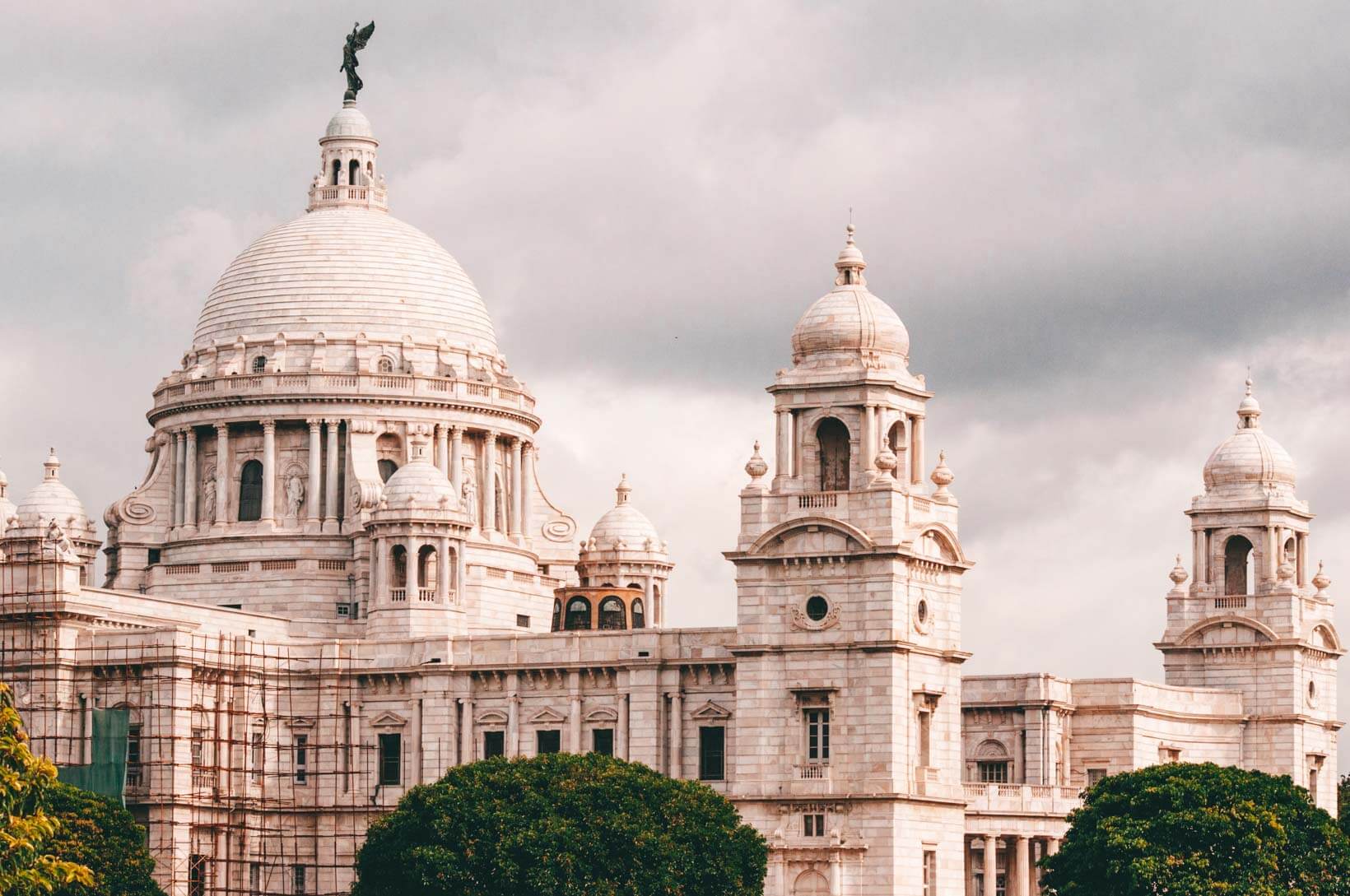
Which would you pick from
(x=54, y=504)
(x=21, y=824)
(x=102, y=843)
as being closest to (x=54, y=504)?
(x=54, y=504)

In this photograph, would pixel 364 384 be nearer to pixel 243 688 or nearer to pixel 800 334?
pixel 243 688

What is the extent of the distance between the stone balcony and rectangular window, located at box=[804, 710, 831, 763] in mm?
40003

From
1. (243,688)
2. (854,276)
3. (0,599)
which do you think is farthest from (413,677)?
(854,276)

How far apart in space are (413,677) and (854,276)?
25707 millimetres

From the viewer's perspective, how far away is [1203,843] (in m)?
119

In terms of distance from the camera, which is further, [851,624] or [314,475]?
[314,475]

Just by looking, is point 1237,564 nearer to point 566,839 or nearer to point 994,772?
point 994,772

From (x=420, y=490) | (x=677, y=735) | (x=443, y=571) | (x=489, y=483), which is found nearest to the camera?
(x=677, y=735)

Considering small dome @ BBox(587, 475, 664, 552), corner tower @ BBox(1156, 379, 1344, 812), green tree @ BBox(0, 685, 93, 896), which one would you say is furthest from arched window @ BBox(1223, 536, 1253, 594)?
green tree @ BBox(0, 685, 93, 896)

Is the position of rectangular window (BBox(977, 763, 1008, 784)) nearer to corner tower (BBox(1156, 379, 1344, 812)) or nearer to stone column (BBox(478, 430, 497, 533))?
corner tower (BBox(1156, 379, 1344, 812))

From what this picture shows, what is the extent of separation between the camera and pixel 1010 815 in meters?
135

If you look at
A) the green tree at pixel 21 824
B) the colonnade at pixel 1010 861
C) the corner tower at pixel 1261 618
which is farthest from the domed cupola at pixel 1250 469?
the green tree at pixel 21 824

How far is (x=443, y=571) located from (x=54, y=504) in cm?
1918

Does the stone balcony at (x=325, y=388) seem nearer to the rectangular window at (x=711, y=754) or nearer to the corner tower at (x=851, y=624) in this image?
the rectangular window at (x=711, y=754)
